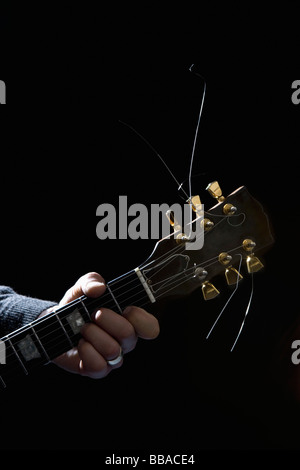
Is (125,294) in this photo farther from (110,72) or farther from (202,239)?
(110,72)

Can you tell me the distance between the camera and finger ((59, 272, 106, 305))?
0.82 metres

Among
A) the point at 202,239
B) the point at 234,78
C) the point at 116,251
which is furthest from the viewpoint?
the point at 116,251

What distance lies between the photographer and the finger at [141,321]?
84cm

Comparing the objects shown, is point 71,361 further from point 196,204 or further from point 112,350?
point 196,204

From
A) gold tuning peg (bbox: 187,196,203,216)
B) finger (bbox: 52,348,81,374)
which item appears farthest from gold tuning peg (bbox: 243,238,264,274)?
finger (bbox: 52,348,81,374)

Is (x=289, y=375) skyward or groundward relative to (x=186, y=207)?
groundward

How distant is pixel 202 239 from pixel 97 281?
0.23 meters

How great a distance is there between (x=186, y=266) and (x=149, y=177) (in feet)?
1.72

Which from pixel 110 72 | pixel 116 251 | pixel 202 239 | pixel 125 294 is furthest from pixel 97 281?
pixel 110 72

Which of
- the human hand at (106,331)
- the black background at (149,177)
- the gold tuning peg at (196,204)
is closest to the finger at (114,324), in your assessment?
the human hand at (106,331)

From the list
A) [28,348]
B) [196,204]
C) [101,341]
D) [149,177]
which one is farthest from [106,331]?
[149,177]

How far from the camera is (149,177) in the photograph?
4.24 feet

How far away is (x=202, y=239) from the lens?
2.71 ft

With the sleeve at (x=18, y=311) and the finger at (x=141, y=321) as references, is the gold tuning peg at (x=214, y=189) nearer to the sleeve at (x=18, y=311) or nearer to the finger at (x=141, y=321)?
the finger at (x=141, y=321)
